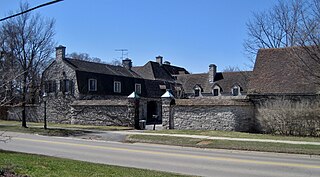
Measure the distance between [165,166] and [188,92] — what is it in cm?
4821

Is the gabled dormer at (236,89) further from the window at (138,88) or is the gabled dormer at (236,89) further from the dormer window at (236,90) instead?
the window at (138,88)

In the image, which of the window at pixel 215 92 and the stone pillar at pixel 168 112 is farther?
the window at pixel 215 92

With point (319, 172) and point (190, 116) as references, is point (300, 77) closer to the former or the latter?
point (190, 116)

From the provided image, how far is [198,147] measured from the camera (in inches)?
771

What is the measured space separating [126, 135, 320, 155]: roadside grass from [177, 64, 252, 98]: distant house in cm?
3500

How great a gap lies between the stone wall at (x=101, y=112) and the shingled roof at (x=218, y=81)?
2725 cm

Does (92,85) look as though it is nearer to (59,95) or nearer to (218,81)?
(59,95)

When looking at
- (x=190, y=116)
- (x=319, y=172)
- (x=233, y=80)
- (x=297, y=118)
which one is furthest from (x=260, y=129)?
(x=233, y=80)

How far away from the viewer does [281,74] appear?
1249 inches

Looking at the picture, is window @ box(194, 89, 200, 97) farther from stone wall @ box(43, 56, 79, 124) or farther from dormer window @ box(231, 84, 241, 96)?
stone wall @ box(43, 56, 79, 124)

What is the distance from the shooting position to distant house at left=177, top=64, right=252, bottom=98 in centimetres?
5625

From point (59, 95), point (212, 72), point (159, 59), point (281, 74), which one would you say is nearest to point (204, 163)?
point (281, 74)

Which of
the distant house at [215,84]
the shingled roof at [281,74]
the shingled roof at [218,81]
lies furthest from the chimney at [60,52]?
the shingled roof at [218,81]

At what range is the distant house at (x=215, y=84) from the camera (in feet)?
185
